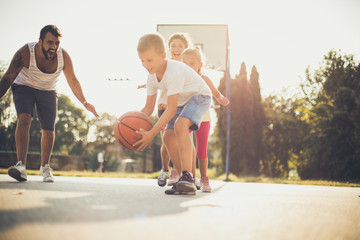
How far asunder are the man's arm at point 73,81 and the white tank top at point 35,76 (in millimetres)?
88

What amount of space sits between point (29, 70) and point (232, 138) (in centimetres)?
1530

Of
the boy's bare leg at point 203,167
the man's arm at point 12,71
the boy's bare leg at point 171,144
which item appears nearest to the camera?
the boy's bare leg at point 171,144

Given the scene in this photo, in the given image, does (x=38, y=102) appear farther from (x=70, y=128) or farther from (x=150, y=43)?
(x=70, y=128)

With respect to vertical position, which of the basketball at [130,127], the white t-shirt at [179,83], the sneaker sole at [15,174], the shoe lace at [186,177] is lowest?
the sneaker sole at [15,174]

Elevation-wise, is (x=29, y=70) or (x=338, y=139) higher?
(x=29, y=70)

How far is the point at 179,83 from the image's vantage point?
2904 millimetres

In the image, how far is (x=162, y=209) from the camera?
1947 mm

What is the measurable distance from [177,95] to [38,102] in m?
2.03

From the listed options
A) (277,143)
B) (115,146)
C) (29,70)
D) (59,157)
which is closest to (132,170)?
(115,146)

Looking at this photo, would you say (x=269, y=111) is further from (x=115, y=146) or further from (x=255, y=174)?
(x=115, y=146)

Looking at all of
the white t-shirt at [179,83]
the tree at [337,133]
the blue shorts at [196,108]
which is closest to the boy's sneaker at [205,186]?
the blue shorts at [196,108]

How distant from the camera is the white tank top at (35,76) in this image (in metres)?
3.75

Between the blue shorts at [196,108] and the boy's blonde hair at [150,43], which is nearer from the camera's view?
the boy's blonde hair at [150,43]

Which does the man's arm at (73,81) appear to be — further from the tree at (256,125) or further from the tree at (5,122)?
the tree at (5,122)
